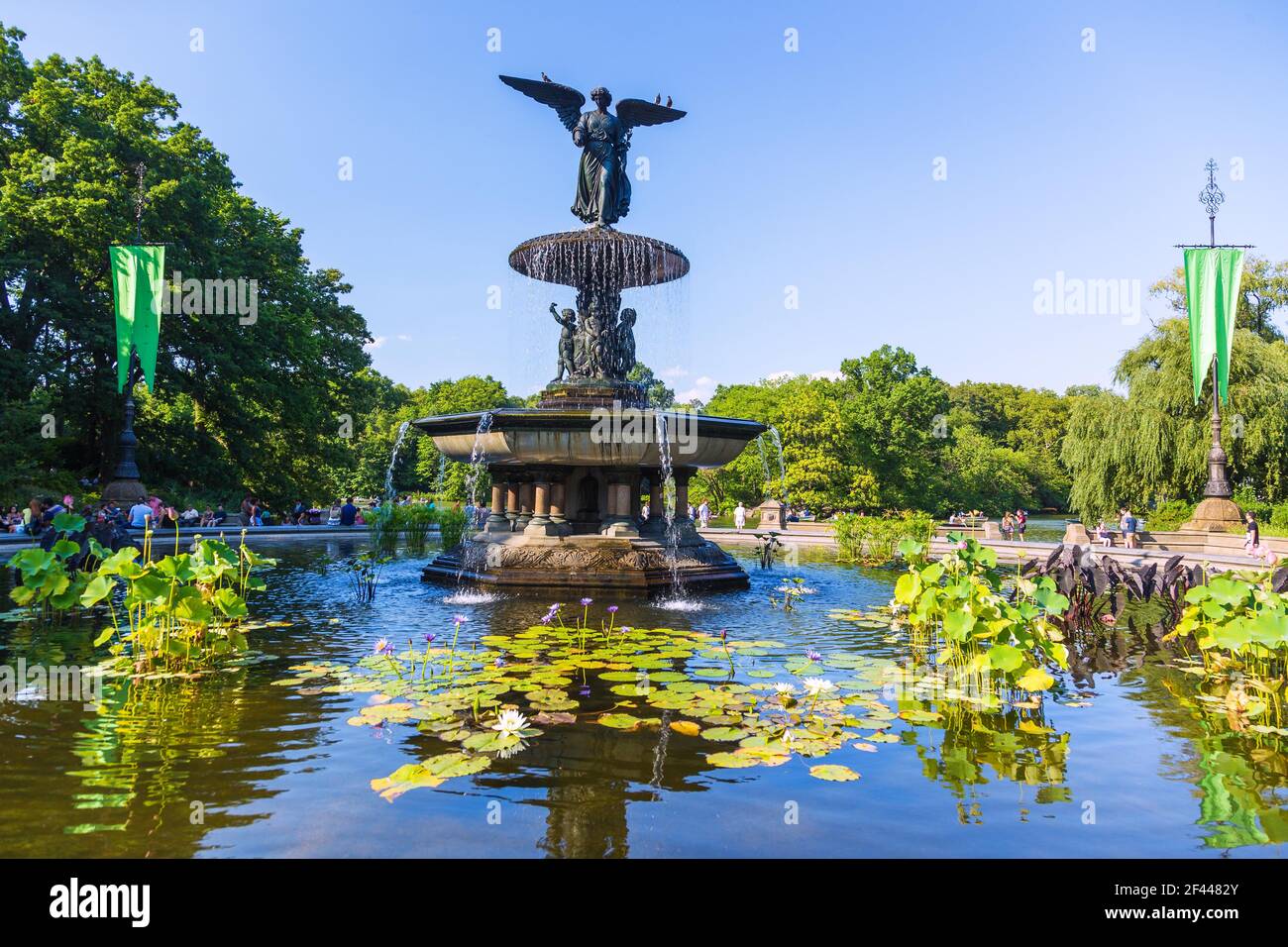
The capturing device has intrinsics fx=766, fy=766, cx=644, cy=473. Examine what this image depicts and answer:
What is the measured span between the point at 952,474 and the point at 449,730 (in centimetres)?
5546

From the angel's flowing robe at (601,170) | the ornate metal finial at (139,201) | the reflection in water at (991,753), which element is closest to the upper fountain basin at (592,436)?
the angel's flowing robe at (601,170)

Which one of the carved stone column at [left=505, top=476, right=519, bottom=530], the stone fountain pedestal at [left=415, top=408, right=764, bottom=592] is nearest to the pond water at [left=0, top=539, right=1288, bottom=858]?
the stone fountain pedestal at [left=415, top=408, right=764, bottom=592]

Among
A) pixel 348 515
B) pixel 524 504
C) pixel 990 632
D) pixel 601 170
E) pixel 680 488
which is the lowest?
pixel 990 632

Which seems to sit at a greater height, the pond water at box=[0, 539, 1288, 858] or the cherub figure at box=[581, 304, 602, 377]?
the cherub figure at box=[581, 304, 602, 377]

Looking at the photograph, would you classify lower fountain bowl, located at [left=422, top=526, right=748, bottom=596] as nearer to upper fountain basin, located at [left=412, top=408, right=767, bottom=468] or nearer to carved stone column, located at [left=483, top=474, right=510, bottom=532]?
carved stone column, located at [left=483, top=474, right=510, bottom=532]

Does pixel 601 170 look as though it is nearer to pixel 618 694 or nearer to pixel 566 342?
pixel 566 342

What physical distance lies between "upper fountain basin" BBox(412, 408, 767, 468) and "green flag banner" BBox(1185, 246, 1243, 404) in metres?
16.6

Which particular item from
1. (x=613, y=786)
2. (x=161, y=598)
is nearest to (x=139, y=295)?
(x=161, y=598)

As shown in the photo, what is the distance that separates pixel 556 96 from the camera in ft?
47.1

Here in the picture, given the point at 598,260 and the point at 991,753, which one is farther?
the point at 598,260

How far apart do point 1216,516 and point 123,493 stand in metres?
31.4

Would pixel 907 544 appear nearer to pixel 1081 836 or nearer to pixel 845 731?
pixel 845 731

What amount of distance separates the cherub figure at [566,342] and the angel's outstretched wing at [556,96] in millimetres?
3597

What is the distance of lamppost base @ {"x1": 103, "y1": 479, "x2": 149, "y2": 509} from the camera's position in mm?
20516
